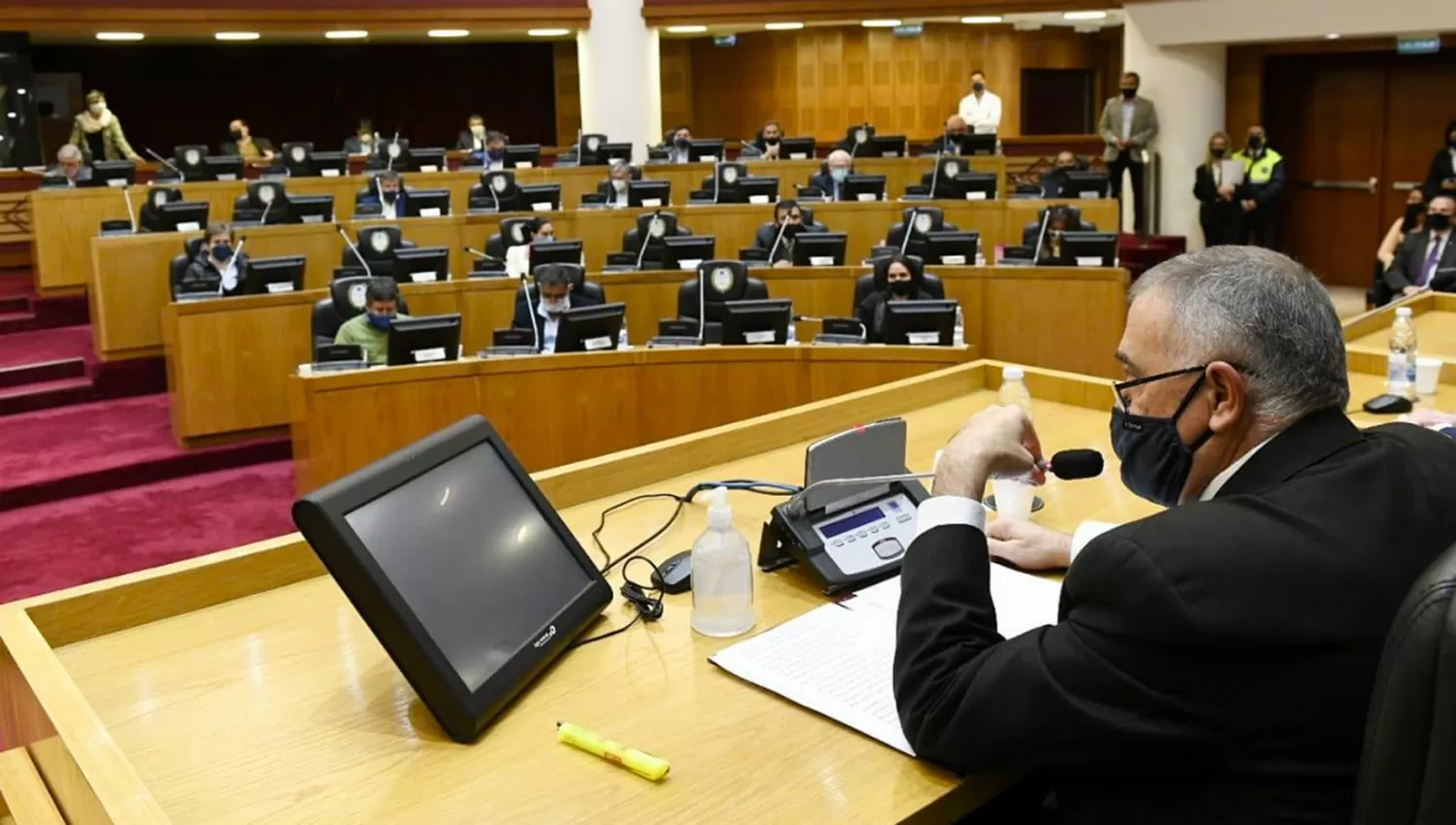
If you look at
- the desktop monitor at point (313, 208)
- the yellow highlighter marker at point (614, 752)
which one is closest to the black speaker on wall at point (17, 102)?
the desktop monitor at point (313, 208)

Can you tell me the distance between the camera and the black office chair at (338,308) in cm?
677

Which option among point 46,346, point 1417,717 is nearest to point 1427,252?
point 1417,717

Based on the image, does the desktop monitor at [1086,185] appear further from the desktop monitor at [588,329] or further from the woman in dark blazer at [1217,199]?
the desktop monitor at [588,329]

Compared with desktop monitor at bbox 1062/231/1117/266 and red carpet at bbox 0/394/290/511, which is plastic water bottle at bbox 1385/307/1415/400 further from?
red carpet at bbox 0/394/290/511

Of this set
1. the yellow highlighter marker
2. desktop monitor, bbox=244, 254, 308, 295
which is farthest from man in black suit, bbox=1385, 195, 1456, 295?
the yellow highlighter marker

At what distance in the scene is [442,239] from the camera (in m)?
9.36

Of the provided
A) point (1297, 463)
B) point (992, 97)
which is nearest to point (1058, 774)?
point (1297, 463)

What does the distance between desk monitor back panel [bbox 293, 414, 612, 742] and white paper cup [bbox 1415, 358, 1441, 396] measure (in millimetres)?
2556

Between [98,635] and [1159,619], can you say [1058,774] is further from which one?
[98,635]

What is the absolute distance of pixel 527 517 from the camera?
1981 millimetres

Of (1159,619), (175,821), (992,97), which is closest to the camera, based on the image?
(1159,619)

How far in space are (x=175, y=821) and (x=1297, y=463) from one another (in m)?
1.30

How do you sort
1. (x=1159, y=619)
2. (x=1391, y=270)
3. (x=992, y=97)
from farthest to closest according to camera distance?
(x=992, y=97), (x=1391, y=270), (x=1159, y=619)

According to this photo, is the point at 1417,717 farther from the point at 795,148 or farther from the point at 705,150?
the point at 795,148
